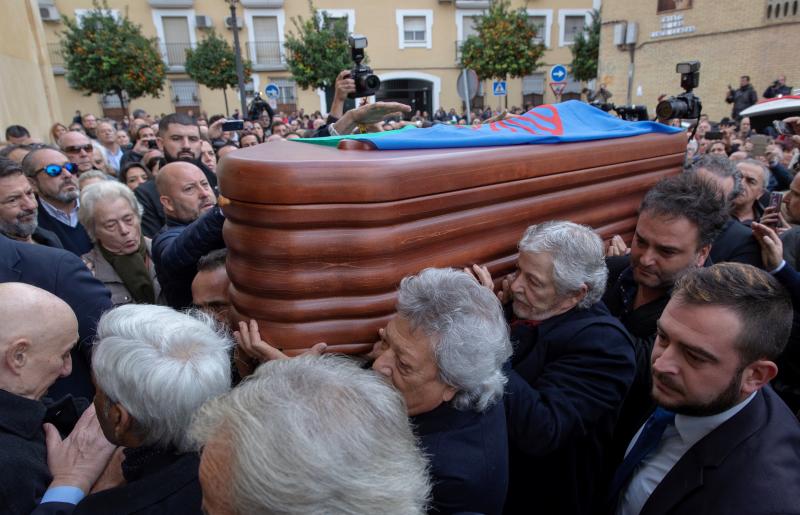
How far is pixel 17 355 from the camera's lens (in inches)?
55.6

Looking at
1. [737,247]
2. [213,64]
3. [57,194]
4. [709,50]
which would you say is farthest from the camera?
[213,64]

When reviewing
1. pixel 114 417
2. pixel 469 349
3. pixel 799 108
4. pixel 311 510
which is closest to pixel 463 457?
pixel 469 349

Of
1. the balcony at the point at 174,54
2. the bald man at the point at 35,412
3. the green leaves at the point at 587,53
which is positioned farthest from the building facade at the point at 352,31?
the bald man at the point at 35,412

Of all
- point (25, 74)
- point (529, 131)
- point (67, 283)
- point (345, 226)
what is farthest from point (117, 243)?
point (25, 74)

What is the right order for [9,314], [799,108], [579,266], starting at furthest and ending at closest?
[799,108]
[579,266]
[9,314]

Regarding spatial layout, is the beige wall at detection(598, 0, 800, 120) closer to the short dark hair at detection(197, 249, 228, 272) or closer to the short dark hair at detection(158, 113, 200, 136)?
the short dark hair at detection(158, 113, 200, 136)

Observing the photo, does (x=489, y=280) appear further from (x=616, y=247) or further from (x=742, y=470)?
(x=616, y=247)

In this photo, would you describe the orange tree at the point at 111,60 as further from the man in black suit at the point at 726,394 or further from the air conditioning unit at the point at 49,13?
the man in black suit at the point at 726,394

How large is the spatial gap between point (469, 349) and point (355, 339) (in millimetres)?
341

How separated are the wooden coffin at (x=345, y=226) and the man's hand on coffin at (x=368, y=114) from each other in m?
0.63

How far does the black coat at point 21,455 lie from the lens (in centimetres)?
124

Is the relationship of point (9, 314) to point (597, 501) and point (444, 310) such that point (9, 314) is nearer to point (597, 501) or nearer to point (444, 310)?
point (444, 310)

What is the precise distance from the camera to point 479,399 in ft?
4.45

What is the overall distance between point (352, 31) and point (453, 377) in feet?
79.7
